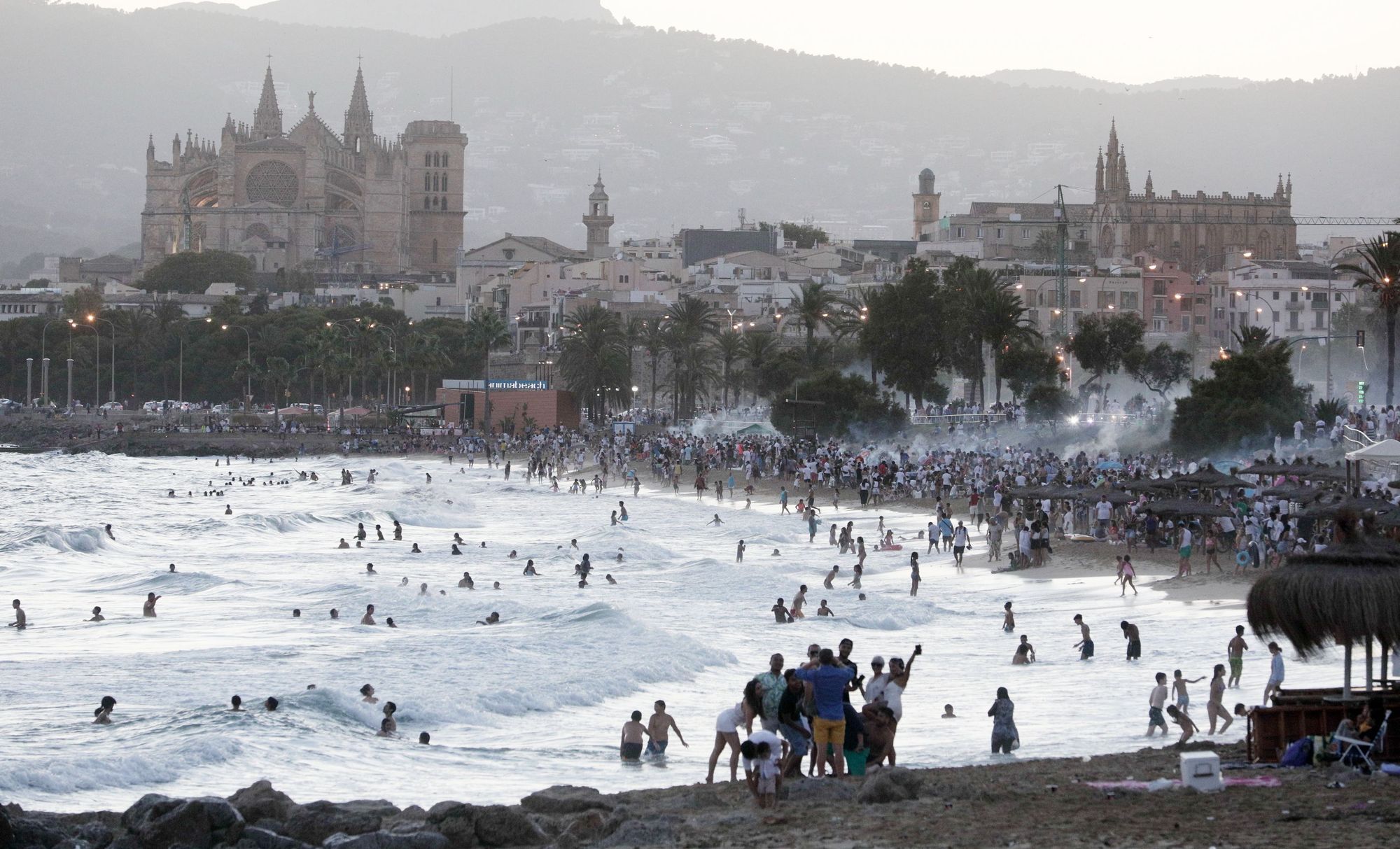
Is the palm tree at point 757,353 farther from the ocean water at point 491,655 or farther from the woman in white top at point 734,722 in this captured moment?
the woman in white top at point 734,722

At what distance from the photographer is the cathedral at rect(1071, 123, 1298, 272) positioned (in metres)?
117

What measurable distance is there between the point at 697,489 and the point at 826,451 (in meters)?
6.18

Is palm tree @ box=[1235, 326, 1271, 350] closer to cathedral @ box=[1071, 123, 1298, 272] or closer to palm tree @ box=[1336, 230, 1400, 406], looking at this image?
palm tree @ box=[1336, 230, 1400, 406]

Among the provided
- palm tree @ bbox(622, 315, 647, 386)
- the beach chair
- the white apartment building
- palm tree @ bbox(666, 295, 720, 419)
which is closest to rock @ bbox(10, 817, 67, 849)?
the beach chair

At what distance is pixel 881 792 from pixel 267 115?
557 ft

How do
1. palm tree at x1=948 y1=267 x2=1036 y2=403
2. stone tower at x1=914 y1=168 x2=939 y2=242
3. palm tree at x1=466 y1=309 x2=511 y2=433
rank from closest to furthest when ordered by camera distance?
palm tree at x1=948 y1=267 x2=1036 y2=403 → palm tree at x1=466 y1=309 x2=511 y2=433 → stone tower at x1=914 y1=168 x2=939 y2=242

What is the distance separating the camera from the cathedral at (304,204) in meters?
154

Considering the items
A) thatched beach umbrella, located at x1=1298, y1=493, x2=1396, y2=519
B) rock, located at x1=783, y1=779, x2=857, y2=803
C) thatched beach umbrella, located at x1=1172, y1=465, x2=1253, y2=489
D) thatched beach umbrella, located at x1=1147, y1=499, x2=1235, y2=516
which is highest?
thatched beach umbrella, located at x1=1172, y1=465, x2=1253, y2=489

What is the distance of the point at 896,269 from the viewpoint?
103000mm

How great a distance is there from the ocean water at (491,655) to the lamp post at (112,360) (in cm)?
5851

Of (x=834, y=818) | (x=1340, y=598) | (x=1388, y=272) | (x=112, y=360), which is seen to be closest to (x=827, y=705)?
(x=834, y=818)

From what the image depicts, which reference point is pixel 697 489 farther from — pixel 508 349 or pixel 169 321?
pixel 169 321

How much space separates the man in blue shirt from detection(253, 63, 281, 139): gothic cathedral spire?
160605 millimetres

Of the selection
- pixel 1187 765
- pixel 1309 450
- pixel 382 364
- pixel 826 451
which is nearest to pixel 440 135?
pixel 382 364
